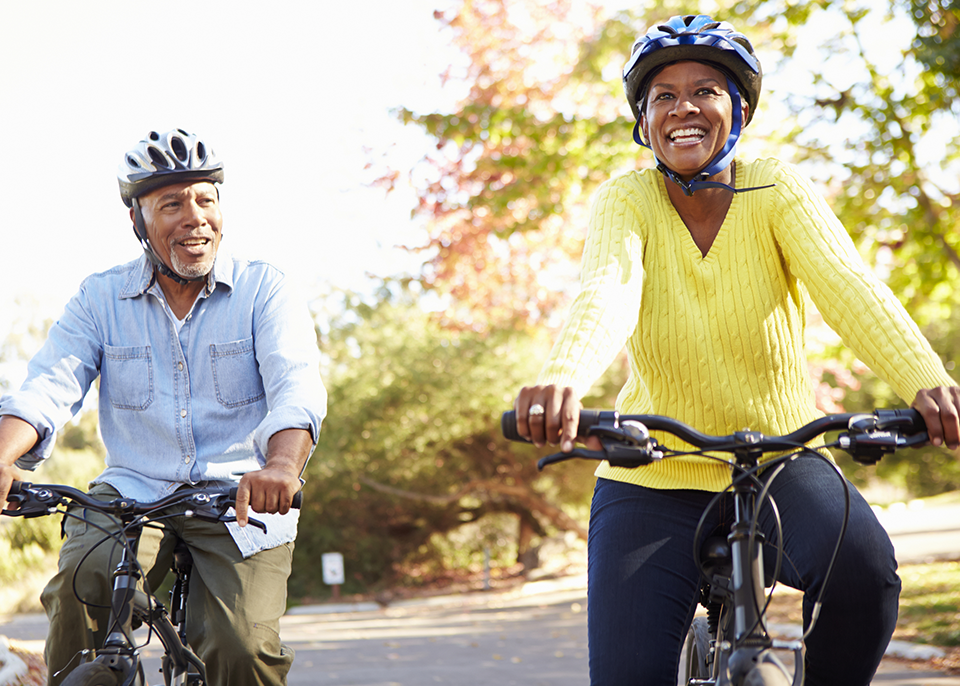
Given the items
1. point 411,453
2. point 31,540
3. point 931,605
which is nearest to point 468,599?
point 411,453

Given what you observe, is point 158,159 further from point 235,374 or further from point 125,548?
point 125,548

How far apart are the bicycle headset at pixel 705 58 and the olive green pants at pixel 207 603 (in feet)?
5.94

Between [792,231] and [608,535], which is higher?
[792,231]

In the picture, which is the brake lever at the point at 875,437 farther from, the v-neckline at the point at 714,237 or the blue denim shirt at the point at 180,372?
the blue denim shirt at the point at 180,372

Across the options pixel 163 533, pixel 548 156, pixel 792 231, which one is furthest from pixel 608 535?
pixel 548 156

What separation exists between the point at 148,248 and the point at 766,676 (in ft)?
8.36

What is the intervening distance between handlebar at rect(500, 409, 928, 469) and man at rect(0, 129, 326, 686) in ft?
3.74

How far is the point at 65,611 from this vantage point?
2932mm

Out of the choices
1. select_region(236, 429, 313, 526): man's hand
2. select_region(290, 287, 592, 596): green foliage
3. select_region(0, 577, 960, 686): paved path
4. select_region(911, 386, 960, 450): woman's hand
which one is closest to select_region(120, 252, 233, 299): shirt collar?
select_region(236, 429, 313, 526): man's hand

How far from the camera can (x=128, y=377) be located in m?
3.31

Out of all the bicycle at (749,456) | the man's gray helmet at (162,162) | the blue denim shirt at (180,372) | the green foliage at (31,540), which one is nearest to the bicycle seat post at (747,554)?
the bicycle at (749,456)

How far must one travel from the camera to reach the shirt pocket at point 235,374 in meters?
3.30

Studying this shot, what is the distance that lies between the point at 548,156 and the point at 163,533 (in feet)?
25.6

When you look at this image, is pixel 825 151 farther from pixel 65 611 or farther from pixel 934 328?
pixel 934 328
